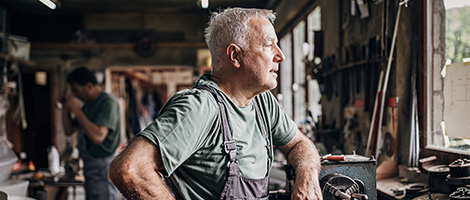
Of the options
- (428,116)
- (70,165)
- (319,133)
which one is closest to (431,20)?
(428,116)

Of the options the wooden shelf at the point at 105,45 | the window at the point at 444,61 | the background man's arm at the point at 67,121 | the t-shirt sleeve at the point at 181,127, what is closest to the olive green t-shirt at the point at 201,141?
the t-shirt sleeve at the point at 181,127

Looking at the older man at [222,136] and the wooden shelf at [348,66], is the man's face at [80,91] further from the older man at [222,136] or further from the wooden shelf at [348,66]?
the wooden shelf at [348,66]

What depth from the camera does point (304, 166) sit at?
1.61 meters

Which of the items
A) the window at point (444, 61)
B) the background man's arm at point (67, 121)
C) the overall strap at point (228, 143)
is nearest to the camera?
the overall strap at point (228, 143)

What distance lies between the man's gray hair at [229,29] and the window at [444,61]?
1.23 meters

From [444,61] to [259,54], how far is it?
136 centimetres

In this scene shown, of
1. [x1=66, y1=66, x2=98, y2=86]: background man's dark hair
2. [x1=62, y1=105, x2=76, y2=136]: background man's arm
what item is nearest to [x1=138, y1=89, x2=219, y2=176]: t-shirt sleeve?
[x1=66, y1=66, x2=98, y2=86]: background man's dark hair

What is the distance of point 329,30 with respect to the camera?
3.86 m

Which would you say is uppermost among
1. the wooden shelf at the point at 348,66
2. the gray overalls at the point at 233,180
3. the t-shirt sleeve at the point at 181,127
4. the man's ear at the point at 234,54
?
the wooden shelf at the point at 348,66

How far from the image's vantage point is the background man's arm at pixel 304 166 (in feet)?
4.93

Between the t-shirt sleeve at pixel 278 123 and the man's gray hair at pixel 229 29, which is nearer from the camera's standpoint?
the man's gray hair at pixel 229 29

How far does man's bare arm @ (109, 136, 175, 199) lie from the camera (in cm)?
116

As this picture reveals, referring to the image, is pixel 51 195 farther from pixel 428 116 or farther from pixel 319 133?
pixel 428 116

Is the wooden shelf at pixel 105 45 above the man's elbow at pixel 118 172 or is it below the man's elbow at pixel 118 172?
above
